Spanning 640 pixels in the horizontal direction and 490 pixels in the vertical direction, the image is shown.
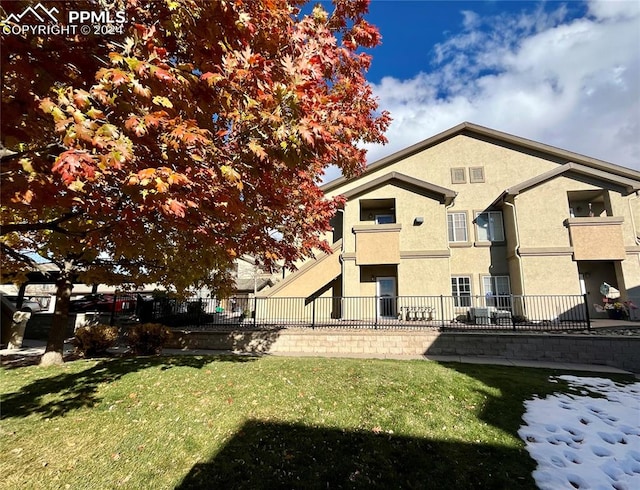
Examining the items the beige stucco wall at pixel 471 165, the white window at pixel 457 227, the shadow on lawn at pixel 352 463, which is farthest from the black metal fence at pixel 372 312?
the shadow on lawn at pixel 352 463

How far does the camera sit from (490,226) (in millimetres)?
19234

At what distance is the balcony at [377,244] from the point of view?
17203 mm

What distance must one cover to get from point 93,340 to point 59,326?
1.31 metres

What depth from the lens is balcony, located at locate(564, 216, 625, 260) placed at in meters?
15.9

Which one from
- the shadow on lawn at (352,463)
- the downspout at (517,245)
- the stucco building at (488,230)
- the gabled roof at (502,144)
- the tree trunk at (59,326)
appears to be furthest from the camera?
the gabled roof at (502,144)

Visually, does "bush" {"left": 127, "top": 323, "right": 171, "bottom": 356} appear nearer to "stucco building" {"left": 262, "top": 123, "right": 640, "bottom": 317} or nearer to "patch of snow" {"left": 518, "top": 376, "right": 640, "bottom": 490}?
"stucco building" {"left": 262, "top": 123, "right": 640, "bottom": 317}

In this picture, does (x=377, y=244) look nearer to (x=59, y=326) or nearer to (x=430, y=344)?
(x=430, y=344)

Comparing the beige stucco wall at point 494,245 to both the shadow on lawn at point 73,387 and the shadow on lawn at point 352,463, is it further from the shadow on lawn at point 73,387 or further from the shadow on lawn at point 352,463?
the shadow on lawn at point 352,463

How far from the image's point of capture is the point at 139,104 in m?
3.21

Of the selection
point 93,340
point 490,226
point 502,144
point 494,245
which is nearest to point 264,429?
point 93,340

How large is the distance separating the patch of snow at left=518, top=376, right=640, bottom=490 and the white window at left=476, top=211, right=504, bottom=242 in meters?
12.7

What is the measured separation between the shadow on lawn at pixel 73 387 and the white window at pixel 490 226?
15.7 meters

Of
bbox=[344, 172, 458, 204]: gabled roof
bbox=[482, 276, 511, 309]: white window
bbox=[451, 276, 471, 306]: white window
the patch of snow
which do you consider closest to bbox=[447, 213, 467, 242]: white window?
bbox=[344, 172, 458, 204]: gabled roof

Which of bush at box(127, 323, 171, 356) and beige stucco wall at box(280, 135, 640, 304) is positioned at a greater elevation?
beige stucco wall at box(280, 135, 640, 304)
